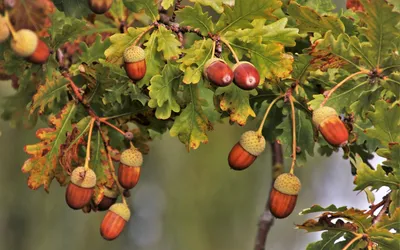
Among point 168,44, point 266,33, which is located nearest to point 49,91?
point 168,44

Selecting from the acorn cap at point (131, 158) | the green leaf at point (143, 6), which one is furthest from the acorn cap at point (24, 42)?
the acorn cap at point (131, 158)

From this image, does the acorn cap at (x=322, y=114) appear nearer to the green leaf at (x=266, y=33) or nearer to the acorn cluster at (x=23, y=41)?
the green leaf at (x=266, y=33)

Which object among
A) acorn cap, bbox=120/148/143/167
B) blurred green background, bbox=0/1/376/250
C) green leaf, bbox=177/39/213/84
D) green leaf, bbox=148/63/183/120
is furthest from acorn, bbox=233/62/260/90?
blurred green background, bbox=0/1/376/250

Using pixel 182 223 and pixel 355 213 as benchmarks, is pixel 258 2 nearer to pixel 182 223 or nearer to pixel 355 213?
pixel 355 213

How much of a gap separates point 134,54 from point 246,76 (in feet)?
1.04

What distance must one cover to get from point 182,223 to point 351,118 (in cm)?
633

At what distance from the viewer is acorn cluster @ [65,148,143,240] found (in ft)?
7.26

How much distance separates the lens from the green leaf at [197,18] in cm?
213

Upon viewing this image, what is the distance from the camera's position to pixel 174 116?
7.80 ft

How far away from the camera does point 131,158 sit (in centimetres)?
233

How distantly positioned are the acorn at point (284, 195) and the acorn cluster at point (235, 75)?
31 centimetres

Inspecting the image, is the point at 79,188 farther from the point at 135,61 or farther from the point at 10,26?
the point at 10,26

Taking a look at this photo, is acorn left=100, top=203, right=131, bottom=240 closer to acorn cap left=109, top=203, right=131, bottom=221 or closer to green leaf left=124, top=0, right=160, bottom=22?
acorn cap left=109, top=203, right=131, bottom=221

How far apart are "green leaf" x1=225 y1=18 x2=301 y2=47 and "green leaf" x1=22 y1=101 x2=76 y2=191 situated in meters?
0.55
